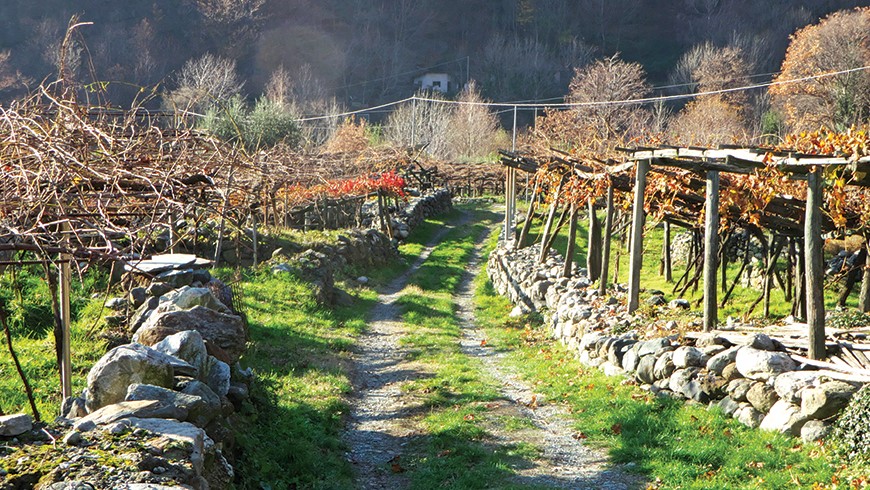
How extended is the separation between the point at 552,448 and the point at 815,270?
3.73m

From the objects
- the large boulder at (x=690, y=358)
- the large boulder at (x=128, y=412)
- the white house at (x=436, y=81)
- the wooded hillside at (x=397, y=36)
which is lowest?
the large boulder at (x=690, y=358)

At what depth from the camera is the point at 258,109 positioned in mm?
39688

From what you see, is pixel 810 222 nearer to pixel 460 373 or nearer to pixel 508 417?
pixel 508 417

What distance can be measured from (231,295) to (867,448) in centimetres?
878

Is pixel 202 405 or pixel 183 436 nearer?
pixel 183 436

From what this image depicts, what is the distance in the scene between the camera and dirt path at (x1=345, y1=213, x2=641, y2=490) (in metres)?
7.48

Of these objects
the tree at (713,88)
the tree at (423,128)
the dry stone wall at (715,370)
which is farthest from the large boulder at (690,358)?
the tree at (423,128)

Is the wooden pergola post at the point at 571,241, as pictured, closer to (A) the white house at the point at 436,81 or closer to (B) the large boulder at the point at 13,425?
(B) the large boulder at the point at 13,425

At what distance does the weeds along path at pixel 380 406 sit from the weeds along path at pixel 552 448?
1188mm

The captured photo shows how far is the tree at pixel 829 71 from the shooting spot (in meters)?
43.1

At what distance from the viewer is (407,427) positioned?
910 cm

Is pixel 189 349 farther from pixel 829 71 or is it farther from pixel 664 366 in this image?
pixel 829 71

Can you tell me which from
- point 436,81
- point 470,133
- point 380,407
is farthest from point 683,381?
point 436,81

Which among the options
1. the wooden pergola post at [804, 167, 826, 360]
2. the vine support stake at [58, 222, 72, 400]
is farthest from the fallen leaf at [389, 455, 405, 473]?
the wooden pergola post at [804, 167, 826, 360]
